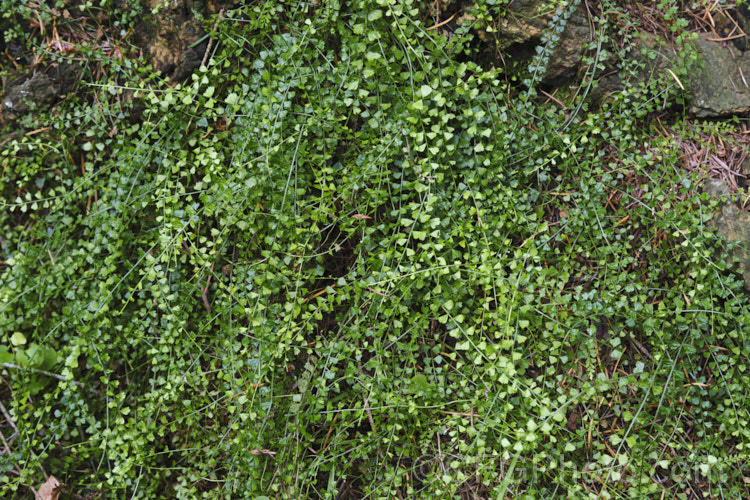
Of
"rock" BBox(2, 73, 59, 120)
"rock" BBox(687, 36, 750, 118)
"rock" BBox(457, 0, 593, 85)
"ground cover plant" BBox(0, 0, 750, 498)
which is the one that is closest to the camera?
"ground cover plant" BBox(0, 0, 750, 498)

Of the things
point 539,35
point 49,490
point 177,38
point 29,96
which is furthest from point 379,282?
point 29,96

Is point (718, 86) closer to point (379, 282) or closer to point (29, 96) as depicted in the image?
point (379, 282)

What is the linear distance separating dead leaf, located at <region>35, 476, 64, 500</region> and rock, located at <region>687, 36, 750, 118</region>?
3.33 meters

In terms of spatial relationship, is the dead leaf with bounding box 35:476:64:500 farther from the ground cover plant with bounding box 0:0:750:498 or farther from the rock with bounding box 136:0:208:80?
the rock with bounding box 136:0:208:80

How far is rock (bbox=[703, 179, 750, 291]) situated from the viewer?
1.99 meters

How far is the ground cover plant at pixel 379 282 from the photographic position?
6.30 ft

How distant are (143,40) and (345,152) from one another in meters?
1.12

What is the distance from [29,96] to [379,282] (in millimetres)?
1964

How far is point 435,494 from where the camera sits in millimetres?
1921

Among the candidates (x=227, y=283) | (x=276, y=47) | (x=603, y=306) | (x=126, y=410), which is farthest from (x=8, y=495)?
(x=603, y=306)

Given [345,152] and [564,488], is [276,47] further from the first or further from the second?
[564,488]

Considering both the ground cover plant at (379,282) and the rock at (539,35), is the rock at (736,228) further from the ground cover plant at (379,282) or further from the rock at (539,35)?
the rock at (539,35)

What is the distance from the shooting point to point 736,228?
6.66ft

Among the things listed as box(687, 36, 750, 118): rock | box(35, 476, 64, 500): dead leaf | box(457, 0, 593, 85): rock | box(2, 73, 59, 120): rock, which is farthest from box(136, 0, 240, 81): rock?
box(687, 36, 750, 118): rock
